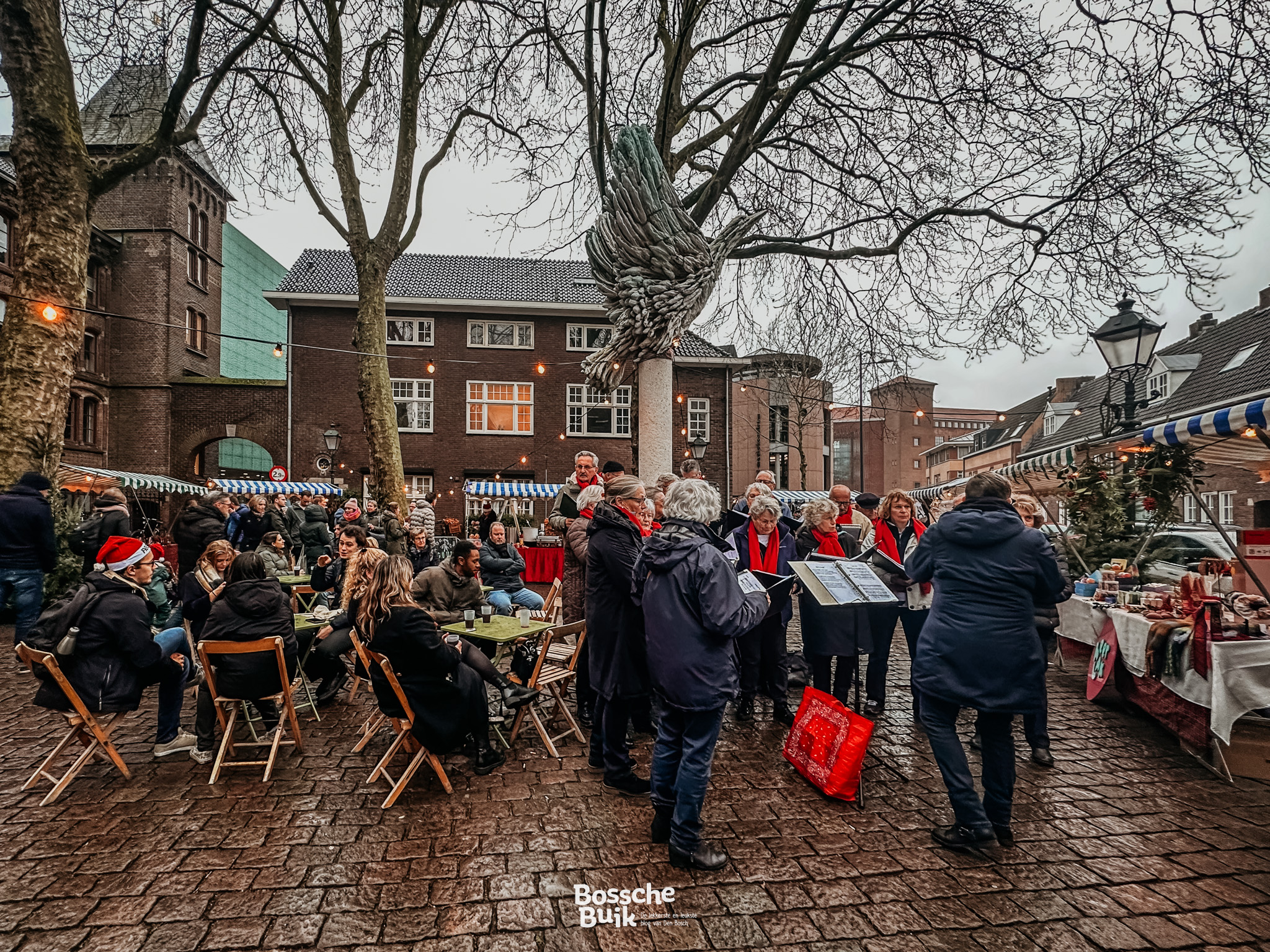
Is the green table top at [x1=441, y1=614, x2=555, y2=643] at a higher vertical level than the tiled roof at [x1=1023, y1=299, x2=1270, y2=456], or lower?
lower

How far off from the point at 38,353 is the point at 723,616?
35.8 feet

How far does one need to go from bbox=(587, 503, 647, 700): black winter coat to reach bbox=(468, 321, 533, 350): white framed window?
76.7 feet

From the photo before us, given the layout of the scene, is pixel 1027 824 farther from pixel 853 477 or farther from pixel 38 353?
pixel 853 477

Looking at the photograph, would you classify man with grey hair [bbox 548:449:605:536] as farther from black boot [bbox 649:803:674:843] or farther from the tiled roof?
the tiled roof

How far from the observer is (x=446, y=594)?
552 cm

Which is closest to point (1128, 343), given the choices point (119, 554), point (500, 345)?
point (119, 554)

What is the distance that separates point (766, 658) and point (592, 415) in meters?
22.0

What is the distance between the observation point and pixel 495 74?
33.1 ft

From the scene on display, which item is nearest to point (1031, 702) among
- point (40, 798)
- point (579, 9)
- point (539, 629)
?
point (539, 629)

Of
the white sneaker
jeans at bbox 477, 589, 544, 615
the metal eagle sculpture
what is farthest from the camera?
jeans at bbox 477, 589, 544, 615

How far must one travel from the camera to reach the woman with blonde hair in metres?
3.74

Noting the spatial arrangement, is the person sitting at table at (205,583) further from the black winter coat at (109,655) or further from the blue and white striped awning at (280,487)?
the blue and white striped awning at (280,487)

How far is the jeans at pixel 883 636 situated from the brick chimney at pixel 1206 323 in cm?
2460

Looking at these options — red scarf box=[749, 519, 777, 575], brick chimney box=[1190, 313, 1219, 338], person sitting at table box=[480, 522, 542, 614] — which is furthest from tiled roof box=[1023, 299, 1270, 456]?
person sitting at table box=[480, 522, 542, 614]
